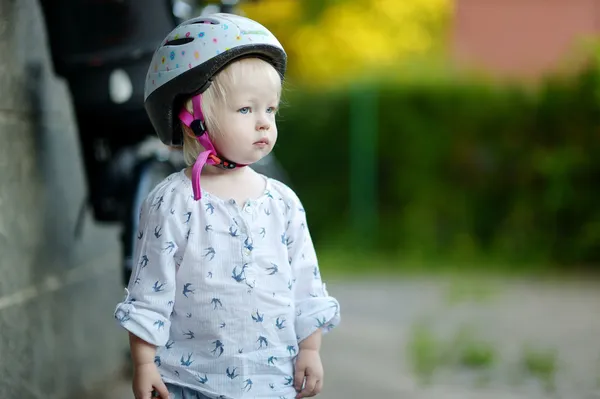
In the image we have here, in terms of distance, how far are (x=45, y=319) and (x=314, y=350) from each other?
142cm

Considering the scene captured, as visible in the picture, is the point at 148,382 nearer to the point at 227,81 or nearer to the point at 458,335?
the point at 227,81

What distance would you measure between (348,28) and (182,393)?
16.4m

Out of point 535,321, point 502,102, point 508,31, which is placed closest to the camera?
point 535,321

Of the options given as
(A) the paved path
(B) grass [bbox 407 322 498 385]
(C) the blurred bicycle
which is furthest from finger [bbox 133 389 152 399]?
(B) grass [bbox 407 322 498 385]

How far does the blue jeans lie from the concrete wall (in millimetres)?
867

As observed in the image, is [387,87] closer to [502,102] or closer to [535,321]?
[502,102]

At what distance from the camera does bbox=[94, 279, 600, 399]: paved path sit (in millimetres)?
4281

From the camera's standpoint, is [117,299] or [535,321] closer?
[117,299]

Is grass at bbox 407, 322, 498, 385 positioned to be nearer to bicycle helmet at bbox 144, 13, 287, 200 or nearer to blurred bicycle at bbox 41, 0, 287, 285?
blurred bicycle at bbox 41, 0, 287, 285

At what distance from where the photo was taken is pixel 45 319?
3.48 m

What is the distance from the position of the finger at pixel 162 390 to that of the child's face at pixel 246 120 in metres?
0.58

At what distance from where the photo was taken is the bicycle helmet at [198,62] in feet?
7.66

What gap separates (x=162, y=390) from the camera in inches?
89.7

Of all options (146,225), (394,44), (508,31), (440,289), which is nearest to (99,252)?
(146,225)
